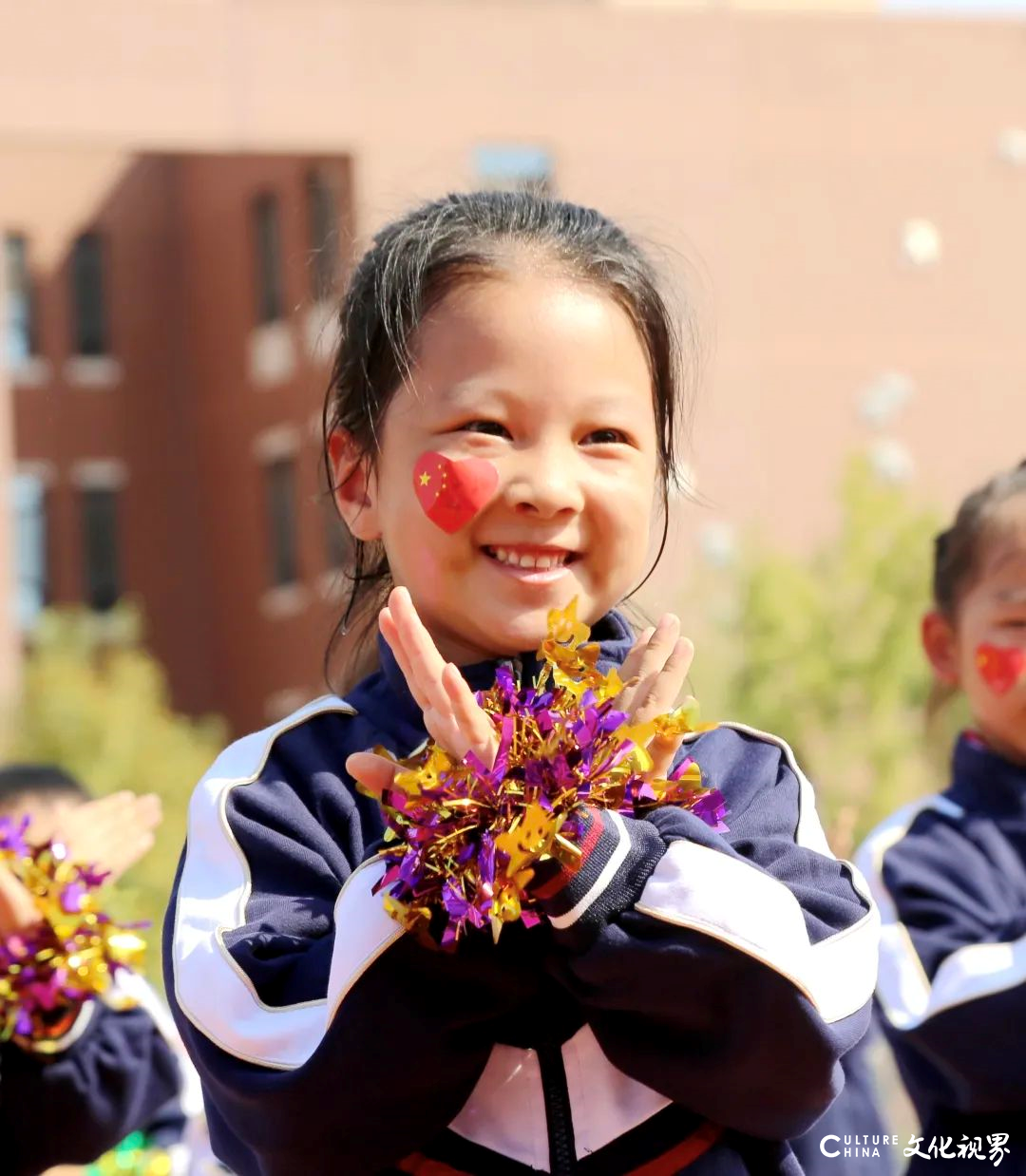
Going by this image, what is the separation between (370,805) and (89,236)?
26.2m

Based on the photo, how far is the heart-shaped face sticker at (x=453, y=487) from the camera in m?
2.27

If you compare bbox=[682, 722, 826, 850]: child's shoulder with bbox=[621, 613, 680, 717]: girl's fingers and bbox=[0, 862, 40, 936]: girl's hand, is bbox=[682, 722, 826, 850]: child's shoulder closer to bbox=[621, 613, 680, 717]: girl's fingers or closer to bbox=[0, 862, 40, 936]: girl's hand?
bbox=[621, 613, 680, 717]: girl's fingers

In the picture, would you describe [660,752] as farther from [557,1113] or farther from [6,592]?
[6,592]

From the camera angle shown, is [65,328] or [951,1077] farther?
[65,328]

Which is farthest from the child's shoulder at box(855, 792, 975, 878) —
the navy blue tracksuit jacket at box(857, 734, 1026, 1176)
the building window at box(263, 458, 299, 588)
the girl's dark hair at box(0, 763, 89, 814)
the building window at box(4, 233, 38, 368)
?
the building window at box(4, 233, 38, 368)

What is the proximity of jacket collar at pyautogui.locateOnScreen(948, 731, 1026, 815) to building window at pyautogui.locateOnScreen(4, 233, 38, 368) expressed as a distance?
24.0m

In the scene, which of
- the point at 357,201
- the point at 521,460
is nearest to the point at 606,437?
the point at 521,460

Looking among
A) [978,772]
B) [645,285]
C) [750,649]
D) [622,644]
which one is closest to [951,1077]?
[978,772]

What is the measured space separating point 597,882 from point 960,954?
1.60 m

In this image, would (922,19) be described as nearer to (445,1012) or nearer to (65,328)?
(65,328)

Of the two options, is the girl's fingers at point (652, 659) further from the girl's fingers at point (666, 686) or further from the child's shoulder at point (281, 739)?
the child's shoulder at point (281, 739)

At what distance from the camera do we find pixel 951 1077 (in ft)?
11.0

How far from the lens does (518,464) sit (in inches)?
90.0

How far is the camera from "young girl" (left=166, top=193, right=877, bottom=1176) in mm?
2023
